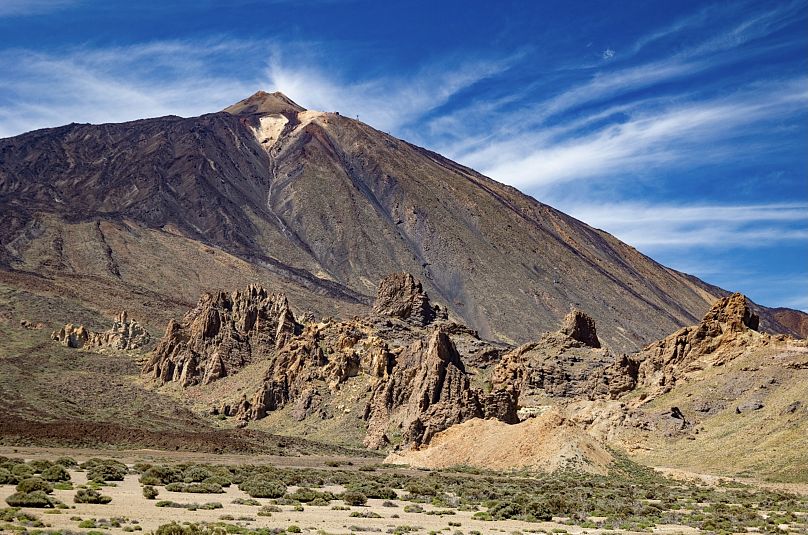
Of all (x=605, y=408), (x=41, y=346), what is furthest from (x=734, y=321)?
(x=41, y=346)

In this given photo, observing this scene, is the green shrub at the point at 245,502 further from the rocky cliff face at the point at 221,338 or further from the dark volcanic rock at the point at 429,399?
the rocky cliff face at the point at 221,338

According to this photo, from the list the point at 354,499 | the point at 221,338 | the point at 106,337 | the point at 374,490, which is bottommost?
the point at 354,499

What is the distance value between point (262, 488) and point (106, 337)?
389 feet

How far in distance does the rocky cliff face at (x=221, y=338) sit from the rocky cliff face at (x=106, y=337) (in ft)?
53.2

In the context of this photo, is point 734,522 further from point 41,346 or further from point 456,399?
point 41,346

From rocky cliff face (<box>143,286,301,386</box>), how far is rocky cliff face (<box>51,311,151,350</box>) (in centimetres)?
1621

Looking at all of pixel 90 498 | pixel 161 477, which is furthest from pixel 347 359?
pixel 90 498

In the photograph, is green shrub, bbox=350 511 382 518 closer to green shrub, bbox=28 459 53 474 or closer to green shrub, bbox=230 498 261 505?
green shrub, bbox=230 498 261 505

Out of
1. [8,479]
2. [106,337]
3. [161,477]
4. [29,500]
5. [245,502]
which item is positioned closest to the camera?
[29,500]

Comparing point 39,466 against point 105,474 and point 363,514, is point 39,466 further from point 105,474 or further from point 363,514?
point 363,514

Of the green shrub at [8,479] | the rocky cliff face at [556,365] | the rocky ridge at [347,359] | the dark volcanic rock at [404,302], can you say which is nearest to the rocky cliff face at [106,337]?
the rocky ridge at [347,359]

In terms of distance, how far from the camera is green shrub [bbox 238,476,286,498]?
Result: 4469 cm

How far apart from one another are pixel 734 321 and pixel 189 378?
234 feet

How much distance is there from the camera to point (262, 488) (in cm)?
4547
